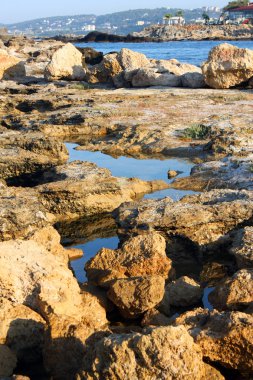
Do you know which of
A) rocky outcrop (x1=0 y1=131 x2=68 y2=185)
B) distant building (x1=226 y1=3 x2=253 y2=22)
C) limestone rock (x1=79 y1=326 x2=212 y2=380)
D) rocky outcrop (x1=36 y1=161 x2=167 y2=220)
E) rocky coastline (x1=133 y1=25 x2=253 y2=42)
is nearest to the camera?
limestone rock (x1=79 y1=326 x2=212 y2=380)

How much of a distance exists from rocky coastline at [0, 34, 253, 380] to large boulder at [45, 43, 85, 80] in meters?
12.5

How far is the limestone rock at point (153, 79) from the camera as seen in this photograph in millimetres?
28094

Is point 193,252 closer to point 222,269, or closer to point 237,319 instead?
point 222,269

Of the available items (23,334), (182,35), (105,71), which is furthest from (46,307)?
(182,35)

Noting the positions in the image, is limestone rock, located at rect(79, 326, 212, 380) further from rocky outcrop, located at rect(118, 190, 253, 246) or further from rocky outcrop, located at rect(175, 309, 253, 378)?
rocky outcrop, located at rect(118, 190, 253, 246)

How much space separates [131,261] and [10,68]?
27.3m

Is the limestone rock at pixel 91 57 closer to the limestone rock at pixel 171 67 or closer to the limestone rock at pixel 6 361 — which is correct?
the limestone rock at pixel 171 67


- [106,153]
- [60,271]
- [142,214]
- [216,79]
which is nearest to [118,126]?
[106,153]

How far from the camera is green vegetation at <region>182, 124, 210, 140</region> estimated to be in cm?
1794

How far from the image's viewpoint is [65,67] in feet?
106

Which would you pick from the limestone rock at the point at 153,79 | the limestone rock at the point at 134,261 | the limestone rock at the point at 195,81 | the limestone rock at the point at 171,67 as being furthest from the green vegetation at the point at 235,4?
the limestone rock at the point at 134,261

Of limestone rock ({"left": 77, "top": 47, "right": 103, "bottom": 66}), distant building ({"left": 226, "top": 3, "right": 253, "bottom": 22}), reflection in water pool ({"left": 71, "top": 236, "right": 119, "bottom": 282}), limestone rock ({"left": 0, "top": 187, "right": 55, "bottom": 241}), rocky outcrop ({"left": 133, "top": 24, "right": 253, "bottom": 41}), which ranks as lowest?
rocky outcrop ({"left": 133, "top": 24, "right": 253, "bottom": 41})

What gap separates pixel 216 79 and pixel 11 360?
22498mm

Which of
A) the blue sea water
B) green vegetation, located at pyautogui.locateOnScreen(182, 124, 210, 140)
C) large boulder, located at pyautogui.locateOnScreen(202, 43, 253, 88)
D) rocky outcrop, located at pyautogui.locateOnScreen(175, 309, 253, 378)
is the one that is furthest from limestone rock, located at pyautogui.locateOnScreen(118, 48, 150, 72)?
rocky outcrop, located at pyautogui.locateOnScreen(175, 309, 253, 378)
